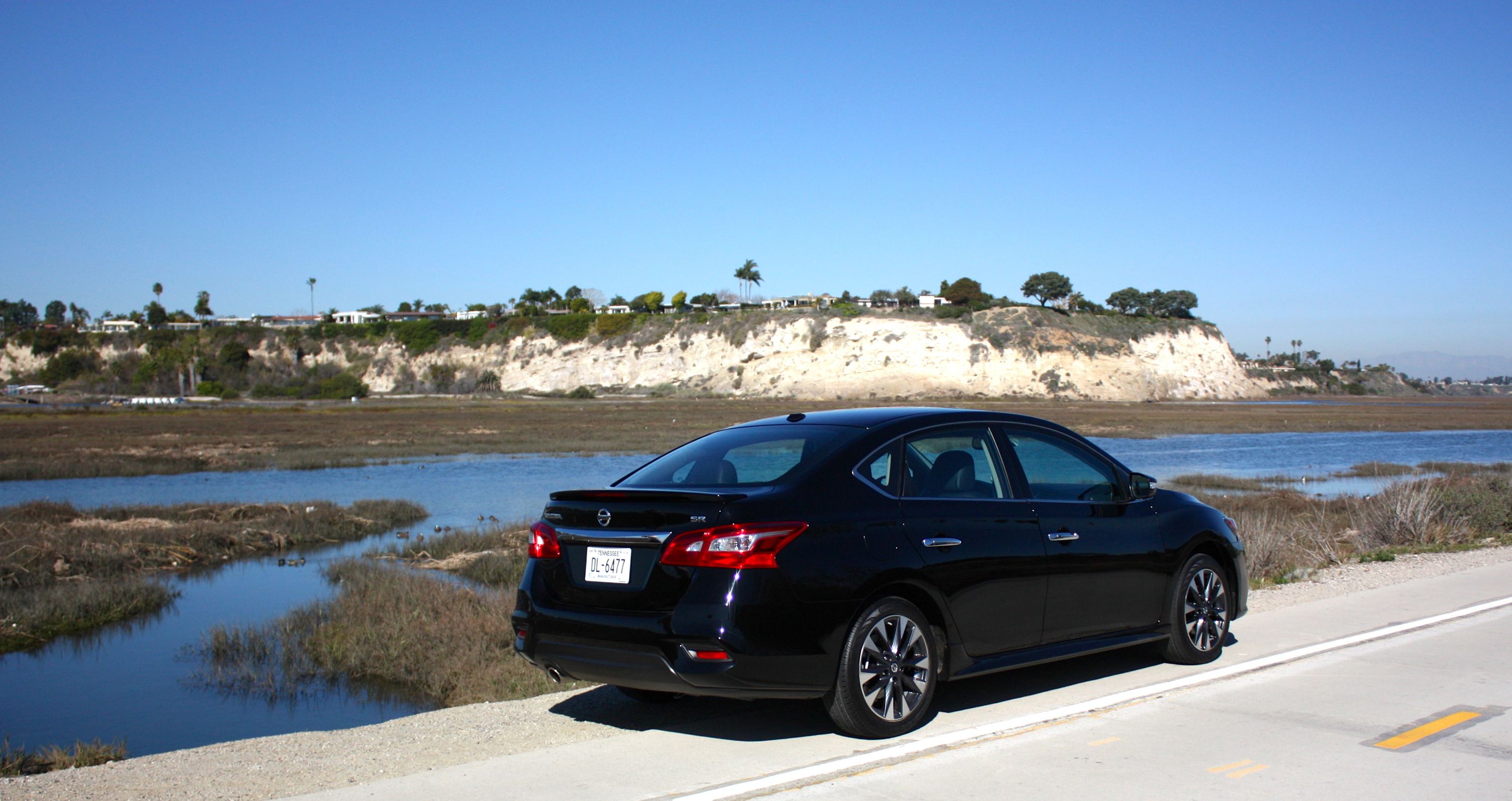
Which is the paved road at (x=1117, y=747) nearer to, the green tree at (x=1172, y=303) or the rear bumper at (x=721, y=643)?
the rear bumper at (x=721, y=643)

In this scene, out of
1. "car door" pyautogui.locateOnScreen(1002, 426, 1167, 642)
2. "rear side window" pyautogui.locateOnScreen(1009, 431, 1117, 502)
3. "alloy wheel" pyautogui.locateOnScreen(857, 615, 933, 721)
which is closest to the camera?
"alloy wheel" pyautogui.locateOnScreen(857, 615, 933, 721)

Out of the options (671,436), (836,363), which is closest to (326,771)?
(671,436)

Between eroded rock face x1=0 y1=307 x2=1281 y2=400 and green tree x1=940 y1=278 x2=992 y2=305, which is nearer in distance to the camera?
eroded rock face x1=0 y1=307 x2=1281 y2=400

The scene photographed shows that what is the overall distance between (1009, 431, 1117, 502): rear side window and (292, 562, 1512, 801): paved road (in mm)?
1195

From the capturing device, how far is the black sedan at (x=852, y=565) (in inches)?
200

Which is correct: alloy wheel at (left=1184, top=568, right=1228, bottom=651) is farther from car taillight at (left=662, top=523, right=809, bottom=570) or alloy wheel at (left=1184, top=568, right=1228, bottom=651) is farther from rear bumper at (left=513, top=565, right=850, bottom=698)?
car taillight at (left=662, top=523, right=809, bottom=570)

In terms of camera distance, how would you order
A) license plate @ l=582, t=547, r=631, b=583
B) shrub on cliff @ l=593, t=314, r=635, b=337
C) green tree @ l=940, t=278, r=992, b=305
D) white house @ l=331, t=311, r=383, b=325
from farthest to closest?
white house @ l=331, t=311, r=383, b=325, green tree @ l=940, t=278, r=992, b=305, shrub on cliff @ l=593, t=314, r=635, b=337, license plate @ l=582, t=547, r=631, b=583

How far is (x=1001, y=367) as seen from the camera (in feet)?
326

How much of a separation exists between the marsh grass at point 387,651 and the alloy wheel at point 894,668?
124 inches

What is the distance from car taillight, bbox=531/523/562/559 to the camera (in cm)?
567

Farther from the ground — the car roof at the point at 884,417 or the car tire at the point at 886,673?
the car roof at the point at 884,417

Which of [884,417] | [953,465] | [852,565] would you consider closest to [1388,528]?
[953,465]

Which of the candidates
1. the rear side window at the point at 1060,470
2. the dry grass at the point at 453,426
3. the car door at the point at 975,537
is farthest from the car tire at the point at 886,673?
the dry grass at the point at 453,426

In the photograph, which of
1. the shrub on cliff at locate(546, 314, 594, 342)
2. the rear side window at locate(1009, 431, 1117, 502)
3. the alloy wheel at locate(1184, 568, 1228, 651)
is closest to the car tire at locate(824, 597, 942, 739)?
the rear side window at locate(1009, 431, 1117, 502)
